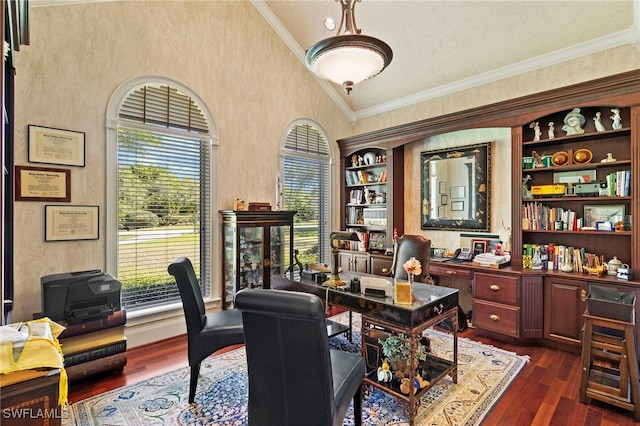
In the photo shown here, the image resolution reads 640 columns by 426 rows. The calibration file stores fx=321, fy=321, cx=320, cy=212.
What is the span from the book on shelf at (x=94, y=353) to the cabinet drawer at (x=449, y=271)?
136 inches

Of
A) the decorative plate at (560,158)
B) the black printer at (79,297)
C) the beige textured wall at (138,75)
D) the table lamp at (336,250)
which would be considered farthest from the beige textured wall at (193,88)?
the table lamp at (336,250)

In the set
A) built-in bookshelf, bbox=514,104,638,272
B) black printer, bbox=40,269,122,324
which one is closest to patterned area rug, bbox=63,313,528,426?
black printer, bbox=40,269,122,324

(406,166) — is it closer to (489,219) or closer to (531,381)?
(489,219)

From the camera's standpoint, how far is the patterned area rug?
2184 mm

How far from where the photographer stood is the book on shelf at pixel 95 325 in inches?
102

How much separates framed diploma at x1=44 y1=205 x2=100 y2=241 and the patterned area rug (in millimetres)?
1488

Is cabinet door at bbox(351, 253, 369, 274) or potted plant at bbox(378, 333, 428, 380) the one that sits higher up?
cabinet door at bbox(351, 253, 369, 274)

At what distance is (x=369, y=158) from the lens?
5387 millimetres

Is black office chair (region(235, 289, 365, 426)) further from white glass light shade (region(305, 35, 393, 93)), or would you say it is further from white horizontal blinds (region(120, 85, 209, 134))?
white horizontal blinds (region(120, 85, 209, 134))

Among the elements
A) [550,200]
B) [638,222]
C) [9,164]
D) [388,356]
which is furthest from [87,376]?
[638,222]

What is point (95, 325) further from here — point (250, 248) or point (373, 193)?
point (373, 193)

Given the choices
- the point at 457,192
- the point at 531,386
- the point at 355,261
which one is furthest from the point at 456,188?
the point at 531,386

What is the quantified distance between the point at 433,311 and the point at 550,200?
2270 mm

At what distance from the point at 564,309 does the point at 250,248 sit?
352 centimetres
